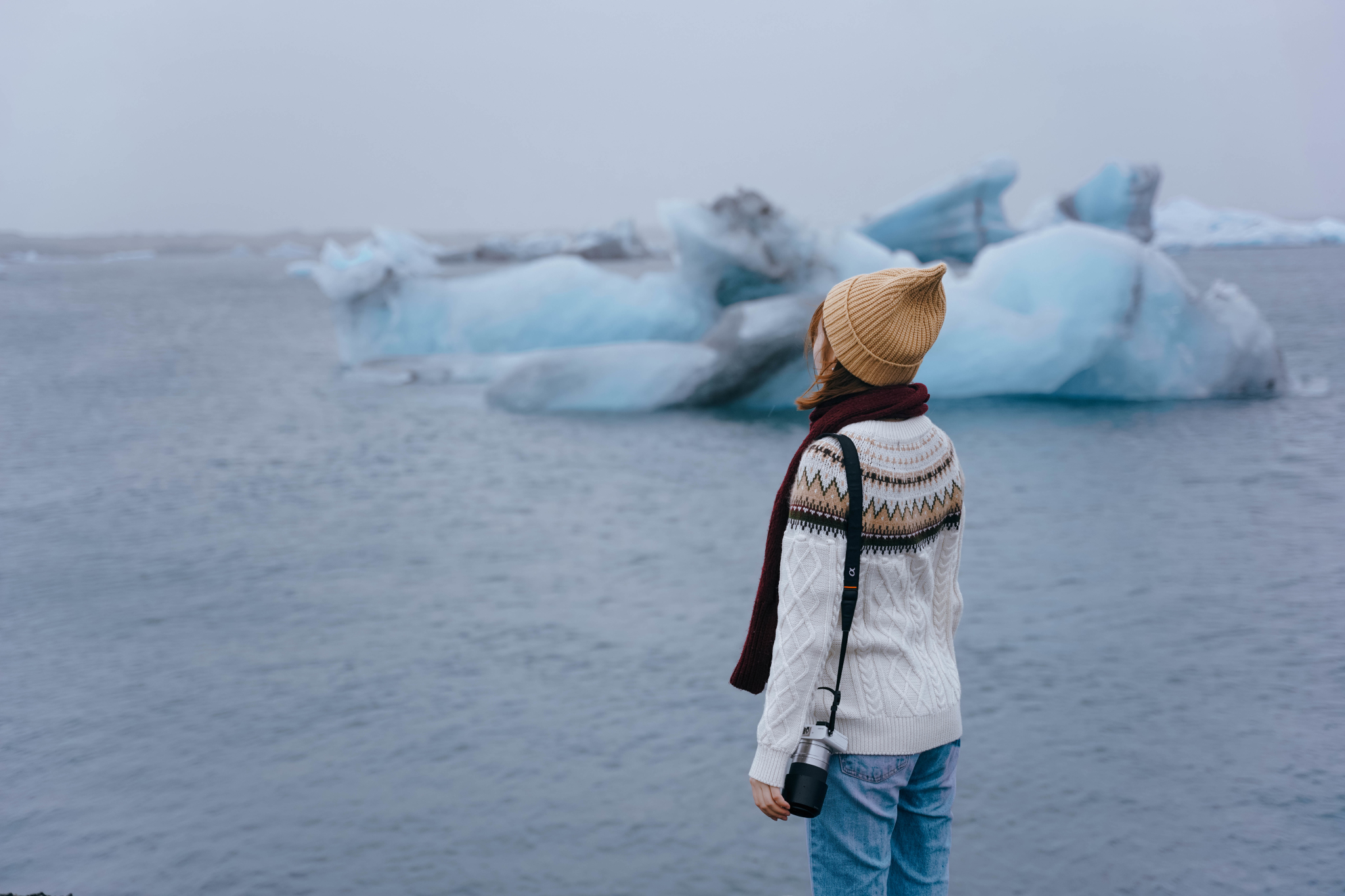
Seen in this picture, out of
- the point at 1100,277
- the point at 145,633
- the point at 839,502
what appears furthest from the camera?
the point at 1100,277

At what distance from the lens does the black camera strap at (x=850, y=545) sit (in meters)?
1.57

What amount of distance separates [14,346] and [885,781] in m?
24.5

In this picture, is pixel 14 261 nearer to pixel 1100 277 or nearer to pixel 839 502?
pixel 1100 277

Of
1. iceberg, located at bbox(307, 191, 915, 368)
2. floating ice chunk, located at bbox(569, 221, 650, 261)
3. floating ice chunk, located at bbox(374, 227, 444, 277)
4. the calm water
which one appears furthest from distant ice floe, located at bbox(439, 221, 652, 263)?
the calm water

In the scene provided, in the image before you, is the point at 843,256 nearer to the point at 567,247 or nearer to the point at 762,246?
the point at 762,246

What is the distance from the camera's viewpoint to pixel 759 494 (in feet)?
25.8

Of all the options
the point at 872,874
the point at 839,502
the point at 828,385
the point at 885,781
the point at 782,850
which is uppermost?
the point at 828,385

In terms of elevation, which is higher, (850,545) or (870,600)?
(850,545)

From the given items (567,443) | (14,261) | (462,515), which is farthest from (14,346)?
(14,261)

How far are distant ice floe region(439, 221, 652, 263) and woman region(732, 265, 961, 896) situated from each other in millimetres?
45599

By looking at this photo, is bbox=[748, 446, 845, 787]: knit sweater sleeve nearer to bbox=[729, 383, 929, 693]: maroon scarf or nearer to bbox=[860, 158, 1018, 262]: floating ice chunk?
bbox=[729, 383, 929, 693]: maroon scarf

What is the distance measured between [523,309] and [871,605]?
13035 mm

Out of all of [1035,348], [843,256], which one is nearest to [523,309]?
[843,256]

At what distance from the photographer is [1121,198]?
24578mm
